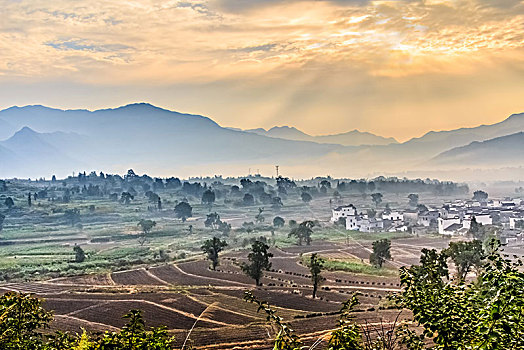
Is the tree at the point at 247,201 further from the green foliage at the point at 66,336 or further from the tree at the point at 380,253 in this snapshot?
the green foliage at the point at 66,336

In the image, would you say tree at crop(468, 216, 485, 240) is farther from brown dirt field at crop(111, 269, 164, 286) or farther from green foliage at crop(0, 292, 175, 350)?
green foliage at crop(0, 292, 175, 350)

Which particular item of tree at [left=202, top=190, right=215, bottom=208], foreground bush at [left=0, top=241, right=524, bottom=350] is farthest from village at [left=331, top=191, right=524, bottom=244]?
foreground bush at [left=0, top=241, right=524, bottom=350]

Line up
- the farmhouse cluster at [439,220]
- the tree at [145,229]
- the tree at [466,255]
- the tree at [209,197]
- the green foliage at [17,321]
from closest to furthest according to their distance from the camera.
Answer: the green foliage at [17,321]
the tree at [466,255]
the farmhouse cluster at [439,220]
the tree at [145,229]
the tree at [209,197]

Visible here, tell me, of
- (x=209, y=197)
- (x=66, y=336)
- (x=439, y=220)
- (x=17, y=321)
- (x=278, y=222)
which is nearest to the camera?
(x=17, y=321)

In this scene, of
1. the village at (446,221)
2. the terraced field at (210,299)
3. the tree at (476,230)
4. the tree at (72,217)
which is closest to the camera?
the terraced field at (210,299)

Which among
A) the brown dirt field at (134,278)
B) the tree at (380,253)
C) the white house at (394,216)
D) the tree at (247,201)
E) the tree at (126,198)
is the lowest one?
the brown dirt field at (134,278)

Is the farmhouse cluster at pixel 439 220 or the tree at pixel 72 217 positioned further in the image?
the tree at pixel 72 217

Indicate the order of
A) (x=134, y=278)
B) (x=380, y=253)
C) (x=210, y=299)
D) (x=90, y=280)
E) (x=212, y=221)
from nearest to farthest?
1. (x=210, y=299)
2. (x=90, y=280)
3. (x=134, y=278)
4. (x=380, y=253)
5. (x=212, y=221)

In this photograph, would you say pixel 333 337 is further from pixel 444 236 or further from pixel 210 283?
pixel 444 236

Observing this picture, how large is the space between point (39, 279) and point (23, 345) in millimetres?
54859

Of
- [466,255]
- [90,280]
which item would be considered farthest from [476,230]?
[90,280]

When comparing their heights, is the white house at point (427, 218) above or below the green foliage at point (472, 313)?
below

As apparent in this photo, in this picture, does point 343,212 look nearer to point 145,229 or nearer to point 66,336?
point 145,229

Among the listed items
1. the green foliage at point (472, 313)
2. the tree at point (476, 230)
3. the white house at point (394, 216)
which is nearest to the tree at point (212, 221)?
the white house at point (394, 216)
